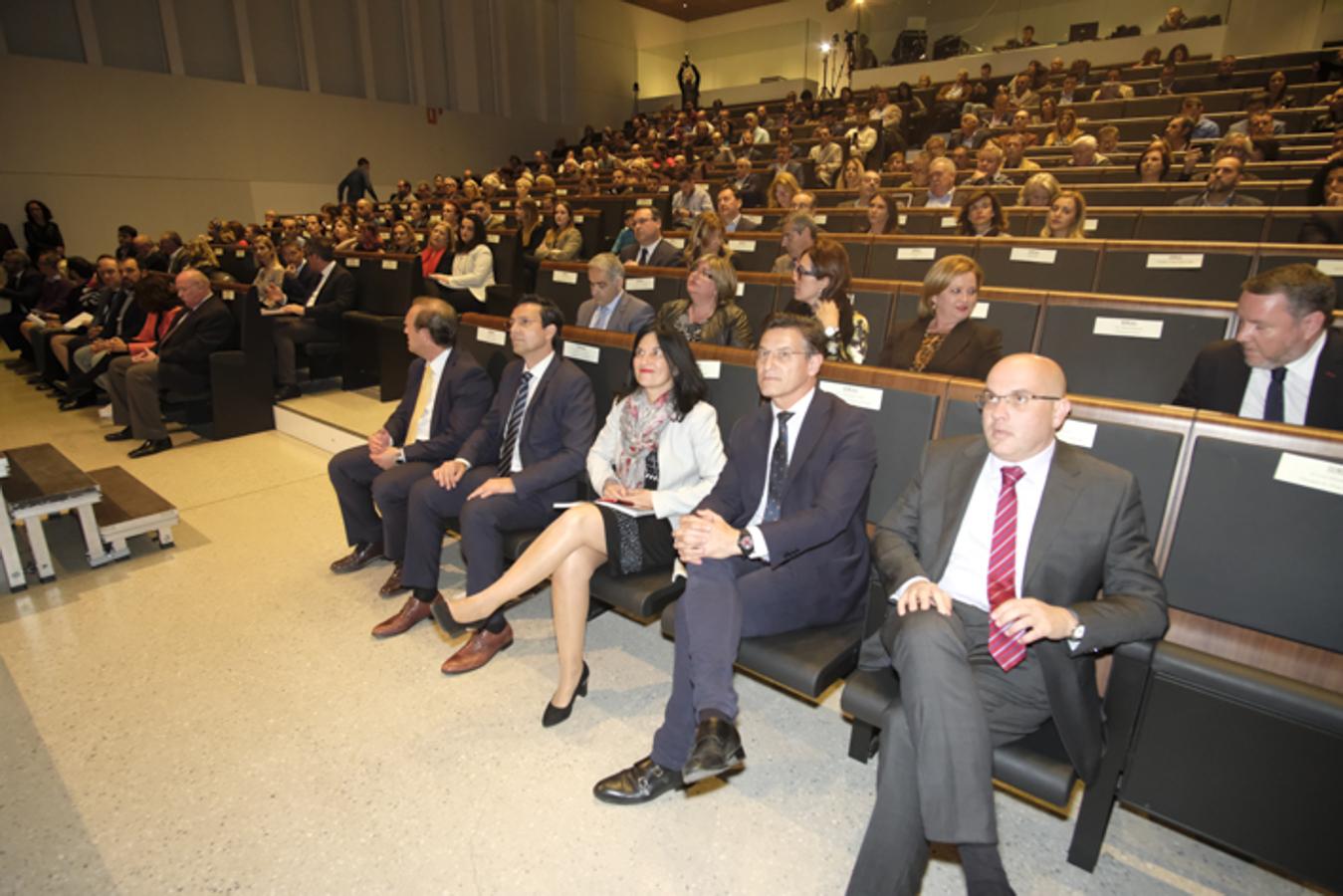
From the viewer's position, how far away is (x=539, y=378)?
241 centimetres

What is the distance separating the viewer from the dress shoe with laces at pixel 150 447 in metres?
4.09

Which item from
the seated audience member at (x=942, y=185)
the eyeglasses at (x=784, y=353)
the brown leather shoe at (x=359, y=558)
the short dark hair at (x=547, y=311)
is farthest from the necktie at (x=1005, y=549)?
the seated audience member at (x=942, y=185)

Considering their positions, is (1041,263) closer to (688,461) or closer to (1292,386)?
(1292,386)

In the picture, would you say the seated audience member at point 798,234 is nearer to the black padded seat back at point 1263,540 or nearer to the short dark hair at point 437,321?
the short dark hair at point 437,321

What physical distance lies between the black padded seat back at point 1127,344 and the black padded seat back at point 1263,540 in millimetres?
1189

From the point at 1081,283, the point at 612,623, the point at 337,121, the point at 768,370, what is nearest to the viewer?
the point at 768,370

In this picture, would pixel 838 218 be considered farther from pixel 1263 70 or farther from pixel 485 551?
pixel 1263 70

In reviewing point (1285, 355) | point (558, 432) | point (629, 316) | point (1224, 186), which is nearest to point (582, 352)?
point (558, 432)

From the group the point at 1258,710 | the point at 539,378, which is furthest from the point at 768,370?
the point at 1258,710

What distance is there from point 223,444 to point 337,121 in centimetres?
1037

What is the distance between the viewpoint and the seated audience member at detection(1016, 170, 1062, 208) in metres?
3.99

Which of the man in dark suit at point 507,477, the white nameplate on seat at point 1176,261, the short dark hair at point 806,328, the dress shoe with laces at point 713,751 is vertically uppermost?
the white nameplate on seat at point 1176,261

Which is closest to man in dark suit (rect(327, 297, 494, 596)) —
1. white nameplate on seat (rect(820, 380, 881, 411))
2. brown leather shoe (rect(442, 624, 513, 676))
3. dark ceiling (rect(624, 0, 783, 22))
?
brown leather shoe (rect(442, 624, 513, 676))

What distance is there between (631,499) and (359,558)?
4.83 ft
